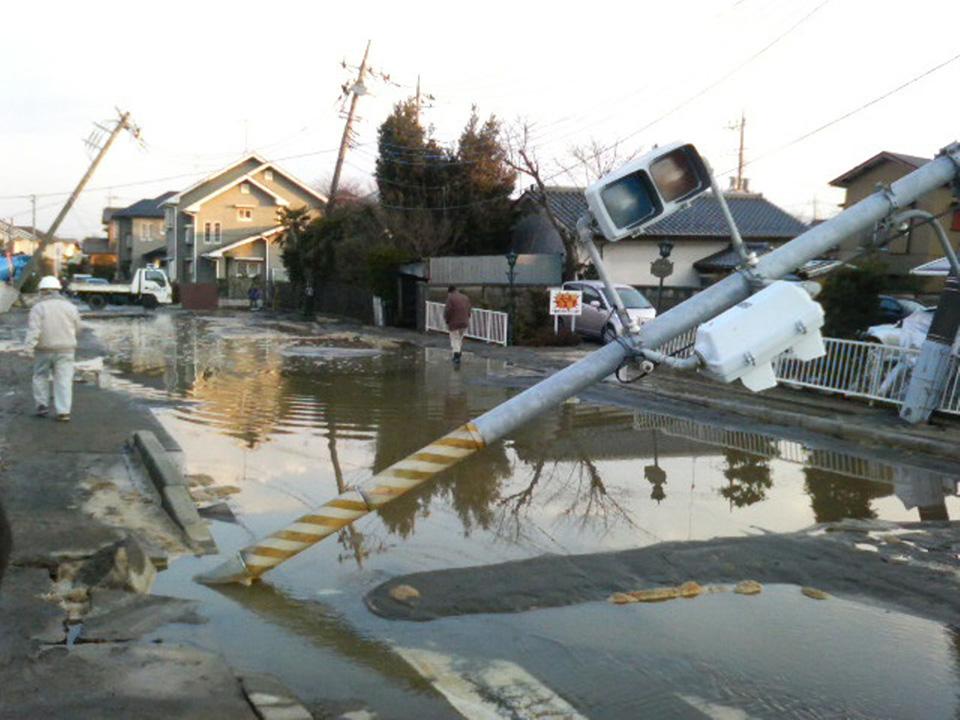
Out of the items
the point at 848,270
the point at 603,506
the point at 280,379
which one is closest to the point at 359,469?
the point at 603,506

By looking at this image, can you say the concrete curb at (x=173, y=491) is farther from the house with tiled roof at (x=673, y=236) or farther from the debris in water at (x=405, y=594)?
the house with tiled roof at (x=673, y=236)

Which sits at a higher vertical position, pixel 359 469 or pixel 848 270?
pixel 848 270

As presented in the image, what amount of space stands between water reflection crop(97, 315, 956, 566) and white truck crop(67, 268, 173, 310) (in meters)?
33.0

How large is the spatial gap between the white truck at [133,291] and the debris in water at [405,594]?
46744 millimetres

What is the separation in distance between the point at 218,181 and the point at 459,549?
60628mm

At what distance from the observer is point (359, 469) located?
10.4 m

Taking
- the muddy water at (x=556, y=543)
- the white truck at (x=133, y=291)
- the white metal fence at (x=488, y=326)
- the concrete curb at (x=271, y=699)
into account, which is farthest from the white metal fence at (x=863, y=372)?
the white truck at (x=133, y=291)

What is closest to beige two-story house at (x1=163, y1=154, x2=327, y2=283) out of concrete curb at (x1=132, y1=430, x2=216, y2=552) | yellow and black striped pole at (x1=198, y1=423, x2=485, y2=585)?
concrete curb at (x1=132, y1=430, x2=216, y2=552)

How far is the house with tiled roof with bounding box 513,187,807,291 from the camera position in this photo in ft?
116

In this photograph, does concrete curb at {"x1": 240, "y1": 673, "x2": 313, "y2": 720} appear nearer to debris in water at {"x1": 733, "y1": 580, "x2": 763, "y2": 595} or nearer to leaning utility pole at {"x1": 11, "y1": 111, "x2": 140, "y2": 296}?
debris in water at {"x1": 733, "y1": 580, "x2": 763, "y2": 595}

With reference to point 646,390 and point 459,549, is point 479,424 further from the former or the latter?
point 646,390

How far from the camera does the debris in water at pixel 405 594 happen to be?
20.1 feet

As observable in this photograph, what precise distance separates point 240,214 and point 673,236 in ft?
118

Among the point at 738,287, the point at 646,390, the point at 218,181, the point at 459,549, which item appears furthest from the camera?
the point at 218,181
